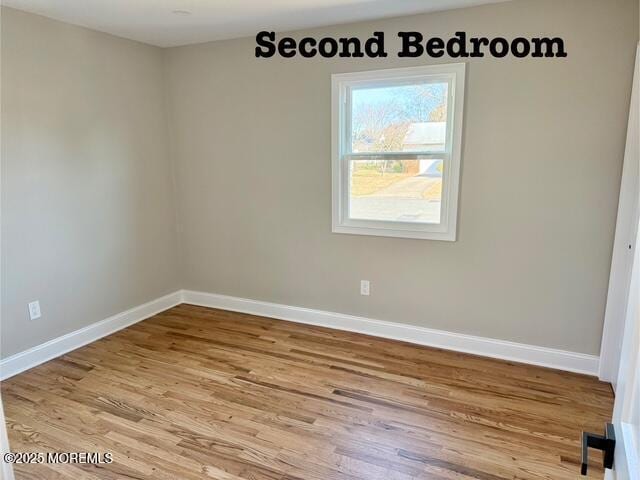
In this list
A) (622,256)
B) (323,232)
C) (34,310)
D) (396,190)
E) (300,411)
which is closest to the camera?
(300,411)

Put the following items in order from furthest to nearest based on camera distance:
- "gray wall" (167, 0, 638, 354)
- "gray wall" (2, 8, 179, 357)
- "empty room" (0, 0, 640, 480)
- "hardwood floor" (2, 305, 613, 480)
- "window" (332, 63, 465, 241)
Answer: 1. "window" (332, 63, 465, 241)
2. "gray wall" (2, 8, 179, 357)
3. "gray wall" (167, 0, 638, 354)
4. "empty room" (0, 0, 640, 480)
5. "hardwood floor" (2, 305, 613, 480)

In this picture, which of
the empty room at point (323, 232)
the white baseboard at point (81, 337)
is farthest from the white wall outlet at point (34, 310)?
the white baseboard at point (81, 337)

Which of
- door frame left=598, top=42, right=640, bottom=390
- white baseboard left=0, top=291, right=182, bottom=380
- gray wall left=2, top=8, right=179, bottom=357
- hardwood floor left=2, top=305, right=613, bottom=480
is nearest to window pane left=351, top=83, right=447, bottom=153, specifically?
door frame left=598, top=42, right=640, bottom=390

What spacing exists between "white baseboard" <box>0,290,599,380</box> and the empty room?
0.02 meters

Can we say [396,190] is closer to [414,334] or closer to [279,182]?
[279,182]

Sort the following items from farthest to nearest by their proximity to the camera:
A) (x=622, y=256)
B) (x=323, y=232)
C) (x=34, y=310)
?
(x=323, y=232)
(x=34, y=310)
(x=622, y=256)

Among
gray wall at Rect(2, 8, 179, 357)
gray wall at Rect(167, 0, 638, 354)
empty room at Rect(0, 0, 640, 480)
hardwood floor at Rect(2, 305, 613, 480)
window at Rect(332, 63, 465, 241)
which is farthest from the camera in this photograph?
window at Rect(332, 63, 465, 241)

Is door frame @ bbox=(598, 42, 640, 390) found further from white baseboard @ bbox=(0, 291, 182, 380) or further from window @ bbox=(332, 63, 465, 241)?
white baseboard @ bbox=(0, 291, 182, 380)

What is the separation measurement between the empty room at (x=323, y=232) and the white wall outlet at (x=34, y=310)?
0.02 meters

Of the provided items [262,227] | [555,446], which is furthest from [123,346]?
[555,446]

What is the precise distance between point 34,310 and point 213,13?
98.9 inches

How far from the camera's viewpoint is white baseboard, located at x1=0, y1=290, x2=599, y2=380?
2836 millimetres

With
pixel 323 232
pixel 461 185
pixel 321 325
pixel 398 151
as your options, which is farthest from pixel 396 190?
pixel 321 325

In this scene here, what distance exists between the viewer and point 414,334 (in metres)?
3.27
